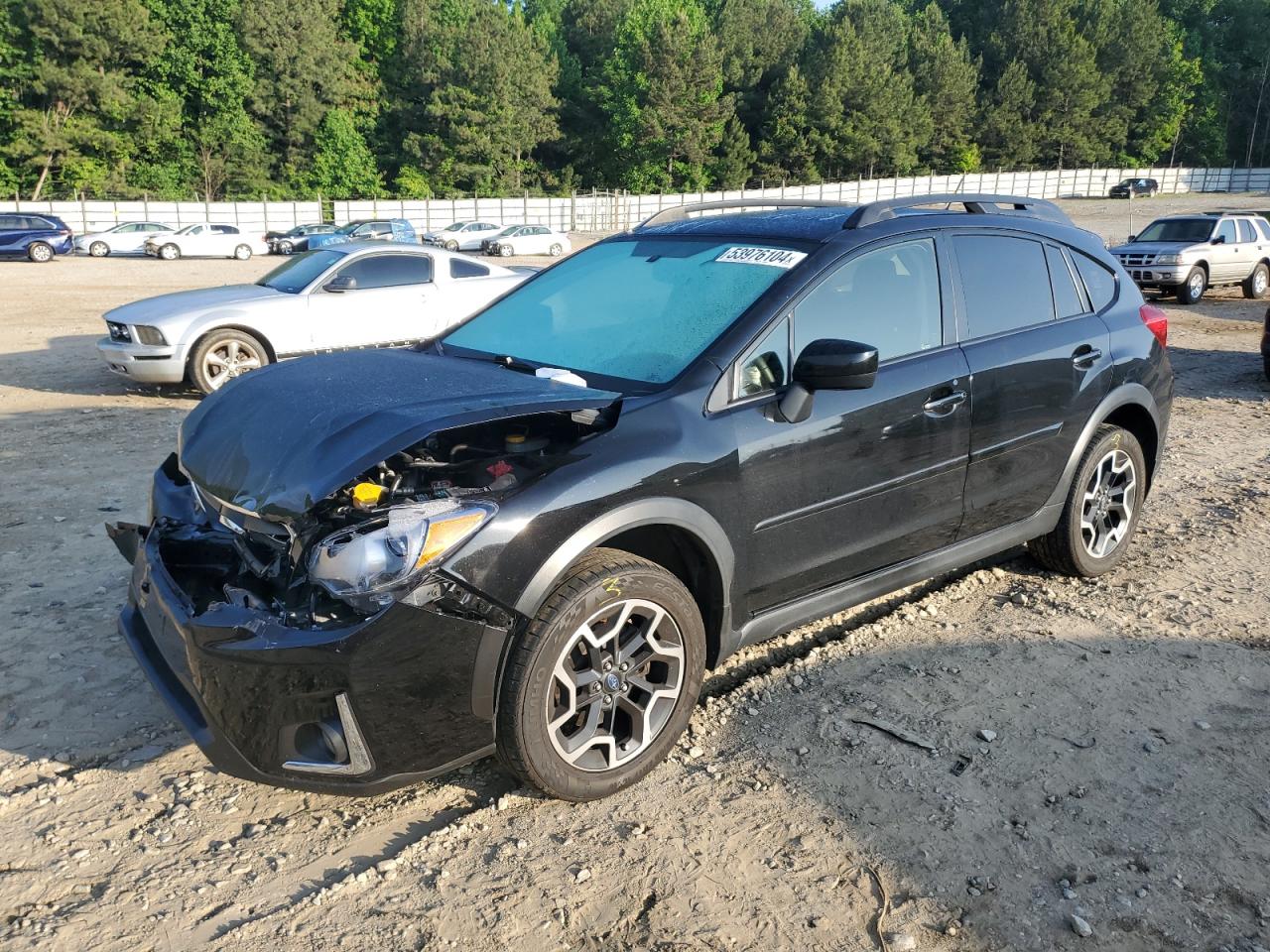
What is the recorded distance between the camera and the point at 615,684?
3.19 m

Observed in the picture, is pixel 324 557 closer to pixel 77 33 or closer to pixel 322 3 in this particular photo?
pixel 77 33

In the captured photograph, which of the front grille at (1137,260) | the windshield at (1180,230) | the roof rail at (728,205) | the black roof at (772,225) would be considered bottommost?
the black roof at (772,225)

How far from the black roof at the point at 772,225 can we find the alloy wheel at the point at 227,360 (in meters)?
6.51

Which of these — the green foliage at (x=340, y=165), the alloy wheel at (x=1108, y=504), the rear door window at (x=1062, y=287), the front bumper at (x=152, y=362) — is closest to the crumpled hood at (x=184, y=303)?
the front bumper at (x=152, y=362)

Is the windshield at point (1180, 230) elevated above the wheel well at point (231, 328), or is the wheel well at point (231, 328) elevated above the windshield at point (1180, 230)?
the windshield at point (1180, 230)

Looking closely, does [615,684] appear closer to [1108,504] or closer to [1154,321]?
[1108,504]

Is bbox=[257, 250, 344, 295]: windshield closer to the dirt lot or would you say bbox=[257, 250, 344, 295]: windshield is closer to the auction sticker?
the dirt lot

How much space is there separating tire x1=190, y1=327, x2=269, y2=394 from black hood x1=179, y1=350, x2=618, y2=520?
647 cm

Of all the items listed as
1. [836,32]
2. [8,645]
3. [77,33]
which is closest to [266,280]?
[8,645]

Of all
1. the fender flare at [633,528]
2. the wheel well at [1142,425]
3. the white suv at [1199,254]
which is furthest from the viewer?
the white suv at [1199,254]

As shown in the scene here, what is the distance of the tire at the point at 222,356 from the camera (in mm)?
9711

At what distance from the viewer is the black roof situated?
157 inches

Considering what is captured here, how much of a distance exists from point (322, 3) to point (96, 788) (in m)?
80.8

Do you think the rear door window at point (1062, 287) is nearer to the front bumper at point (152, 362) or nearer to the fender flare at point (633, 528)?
the fender flare at point (633, 528)
